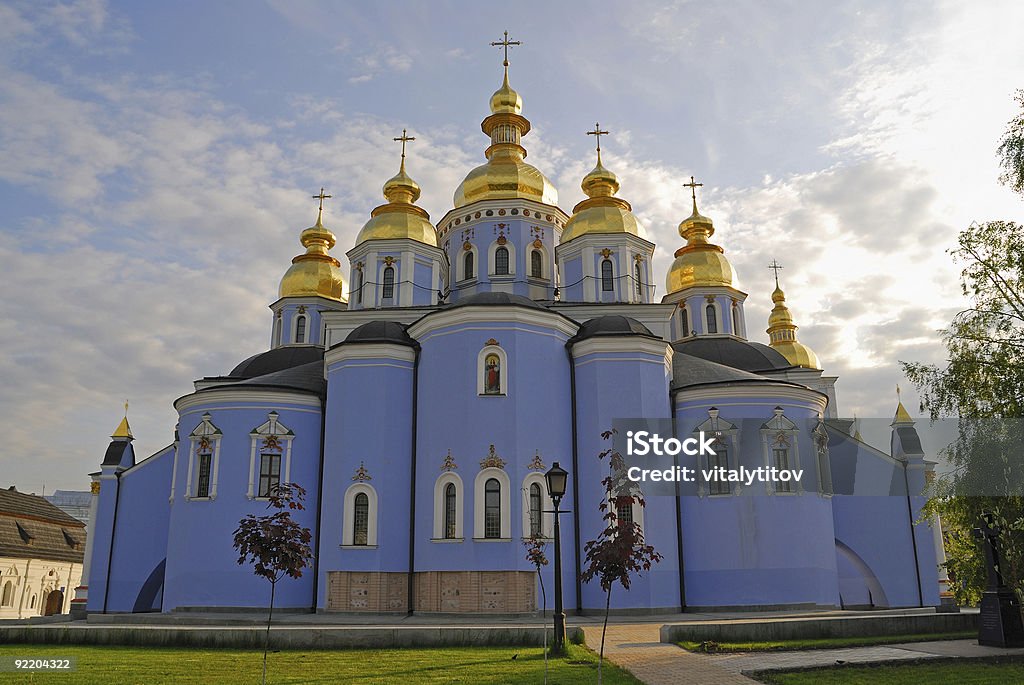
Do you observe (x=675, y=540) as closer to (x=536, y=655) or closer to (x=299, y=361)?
(x=536, y=655)

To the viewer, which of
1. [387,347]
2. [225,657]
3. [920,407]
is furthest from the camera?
[387,347]

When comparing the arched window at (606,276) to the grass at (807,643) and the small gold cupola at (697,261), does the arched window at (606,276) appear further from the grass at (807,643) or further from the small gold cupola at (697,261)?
the grass at (807,643)

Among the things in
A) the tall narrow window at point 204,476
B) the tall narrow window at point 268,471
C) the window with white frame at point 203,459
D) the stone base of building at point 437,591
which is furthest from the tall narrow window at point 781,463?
the tall narrow window at point 204,476

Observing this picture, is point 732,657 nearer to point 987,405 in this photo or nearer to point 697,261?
point 987,405

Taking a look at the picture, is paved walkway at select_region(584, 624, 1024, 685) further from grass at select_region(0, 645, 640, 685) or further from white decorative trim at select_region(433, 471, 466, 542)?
white decorative trim at select_region(433, 471, 466, 542)

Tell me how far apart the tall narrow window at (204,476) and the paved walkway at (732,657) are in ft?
41.8

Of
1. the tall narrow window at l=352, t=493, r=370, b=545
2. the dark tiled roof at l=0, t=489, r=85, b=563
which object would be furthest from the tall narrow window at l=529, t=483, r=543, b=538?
the dark tiled roof at l=0, t=489, r=85, b=563

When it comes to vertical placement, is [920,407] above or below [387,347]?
below

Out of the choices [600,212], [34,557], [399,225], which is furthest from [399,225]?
[34,557]

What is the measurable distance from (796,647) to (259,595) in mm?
14165

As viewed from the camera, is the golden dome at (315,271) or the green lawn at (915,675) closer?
the green lawn at (915,675)

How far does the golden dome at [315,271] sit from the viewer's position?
35.0 meters

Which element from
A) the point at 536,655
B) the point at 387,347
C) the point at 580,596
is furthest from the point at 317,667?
the point at 387,347

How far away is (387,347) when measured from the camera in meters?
22.5
